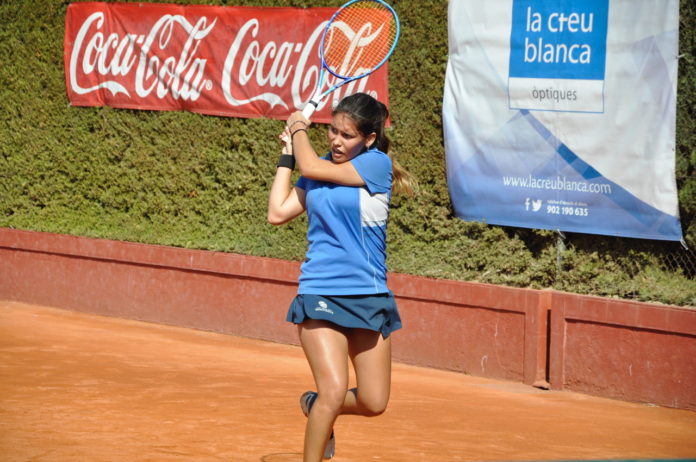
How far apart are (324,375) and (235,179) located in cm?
643

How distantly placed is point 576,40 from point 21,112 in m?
6.91

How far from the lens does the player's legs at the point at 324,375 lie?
4660mm

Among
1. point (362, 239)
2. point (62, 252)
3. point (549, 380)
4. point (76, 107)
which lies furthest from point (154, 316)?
point (362, 239)

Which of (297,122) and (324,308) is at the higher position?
(297,122)

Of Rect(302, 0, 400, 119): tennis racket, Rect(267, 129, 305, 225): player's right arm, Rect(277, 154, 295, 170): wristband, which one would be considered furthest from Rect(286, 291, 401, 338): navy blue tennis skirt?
Rect(302, 0, 400, 119): tennis racket

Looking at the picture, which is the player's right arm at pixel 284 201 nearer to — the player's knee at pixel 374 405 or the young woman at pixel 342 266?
the young woman at pixel 342 266

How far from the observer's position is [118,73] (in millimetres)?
11781

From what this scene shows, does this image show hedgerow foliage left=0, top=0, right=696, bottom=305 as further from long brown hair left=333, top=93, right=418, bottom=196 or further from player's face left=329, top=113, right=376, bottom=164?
player's face left=329, top=113, right=376, bottom=164

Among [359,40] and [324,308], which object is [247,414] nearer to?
[324,308]

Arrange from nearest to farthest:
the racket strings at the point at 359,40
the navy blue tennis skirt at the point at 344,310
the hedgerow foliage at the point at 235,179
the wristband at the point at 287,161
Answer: the navy blue tennis skirt at the point at 344,310, the wristband at the point at 287,161, the racket strings at the point at 359,40, the hedgerow foliage at the point at 235,179

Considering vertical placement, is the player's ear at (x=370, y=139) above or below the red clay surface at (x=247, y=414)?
above

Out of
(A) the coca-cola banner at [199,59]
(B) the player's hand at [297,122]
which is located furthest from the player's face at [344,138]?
(A) the coca-cola banner at [199,59]

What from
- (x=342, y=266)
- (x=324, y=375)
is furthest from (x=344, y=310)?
(x=324, y=375)

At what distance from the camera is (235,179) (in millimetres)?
10898
